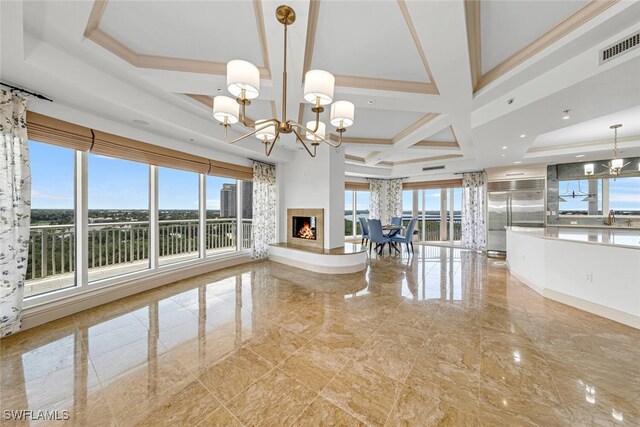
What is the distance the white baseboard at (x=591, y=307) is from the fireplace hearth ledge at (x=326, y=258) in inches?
115

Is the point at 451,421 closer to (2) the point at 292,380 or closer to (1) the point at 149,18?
(2) the point at 292,380

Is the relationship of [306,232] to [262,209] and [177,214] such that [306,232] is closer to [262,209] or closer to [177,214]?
[262,209]

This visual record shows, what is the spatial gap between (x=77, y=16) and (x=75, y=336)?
298 centimetres

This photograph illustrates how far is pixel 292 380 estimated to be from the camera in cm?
177

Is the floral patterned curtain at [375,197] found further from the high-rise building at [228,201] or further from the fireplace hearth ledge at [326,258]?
the high-rise building at [228,201]

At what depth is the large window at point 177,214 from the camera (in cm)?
425

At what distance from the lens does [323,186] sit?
16.5 feet

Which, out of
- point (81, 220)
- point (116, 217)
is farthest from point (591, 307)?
point (116, 217)

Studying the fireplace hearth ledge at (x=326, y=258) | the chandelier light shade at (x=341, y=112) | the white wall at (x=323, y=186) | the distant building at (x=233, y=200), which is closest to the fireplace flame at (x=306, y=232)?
the fireplace hearth ledge at (x=326, y=258)

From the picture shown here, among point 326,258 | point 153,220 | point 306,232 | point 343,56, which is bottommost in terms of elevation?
point 326,258

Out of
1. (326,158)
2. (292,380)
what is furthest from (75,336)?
(326,158)

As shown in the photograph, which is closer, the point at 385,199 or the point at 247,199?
the point at 247,199

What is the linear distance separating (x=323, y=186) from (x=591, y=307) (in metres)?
4.42

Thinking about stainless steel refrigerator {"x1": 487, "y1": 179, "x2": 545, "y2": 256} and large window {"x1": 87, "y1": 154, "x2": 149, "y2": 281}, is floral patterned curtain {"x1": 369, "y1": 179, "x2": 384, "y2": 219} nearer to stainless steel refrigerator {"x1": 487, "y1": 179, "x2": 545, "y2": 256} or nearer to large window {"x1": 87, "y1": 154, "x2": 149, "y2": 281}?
stainless steel refrigerator {"x1": 487, "y1": 179, "x2": 545, "y2": 256}
